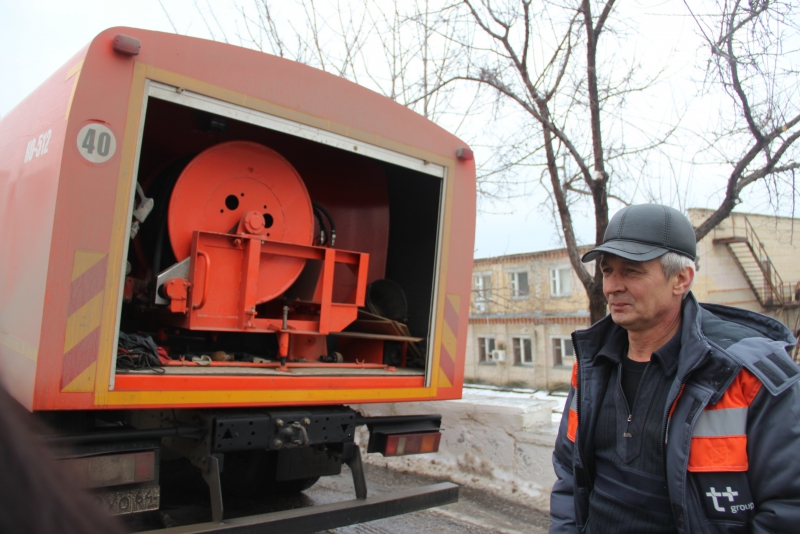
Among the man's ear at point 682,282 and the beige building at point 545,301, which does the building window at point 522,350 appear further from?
the man's ear at point 682,282

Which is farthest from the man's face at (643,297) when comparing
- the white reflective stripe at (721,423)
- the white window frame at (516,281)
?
the white window frame at (516,281)

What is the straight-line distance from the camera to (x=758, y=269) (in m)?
19.3

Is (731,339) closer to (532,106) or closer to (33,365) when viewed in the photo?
(33,365)

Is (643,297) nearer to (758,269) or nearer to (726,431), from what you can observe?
(726,431)

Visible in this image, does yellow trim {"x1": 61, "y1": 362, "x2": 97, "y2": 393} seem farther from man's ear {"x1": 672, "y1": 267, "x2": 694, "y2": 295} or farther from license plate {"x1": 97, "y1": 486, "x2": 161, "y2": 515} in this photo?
man's ear {"x1": 672, "y1": 267, "x2": 694, "y2": 295}

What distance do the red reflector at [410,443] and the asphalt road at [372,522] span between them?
74 cm

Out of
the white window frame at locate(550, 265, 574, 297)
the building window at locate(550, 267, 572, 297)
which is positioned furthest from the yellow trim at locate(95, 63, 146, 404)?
the white window frame at locate(550, 265, 574, 297)

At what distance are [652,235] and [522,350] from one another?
26.8 m

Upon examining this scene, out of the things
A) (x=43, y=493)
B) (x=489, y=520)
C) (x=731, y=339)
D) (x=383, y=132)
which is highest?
(x=383, y=132)

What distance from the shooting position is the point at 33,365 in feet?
8.83

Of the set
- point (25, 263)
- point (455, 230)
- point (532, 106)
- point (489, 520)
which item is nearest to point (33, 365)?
point (25, 263)

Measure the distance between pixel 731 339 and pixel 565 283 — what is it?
26.1 meters

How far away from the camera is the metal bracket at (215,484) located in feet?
10.3

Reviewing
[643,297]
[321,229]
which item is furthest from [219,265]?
[643,297]
